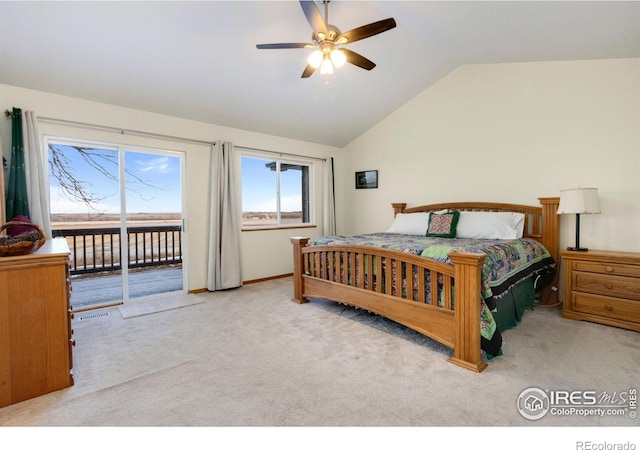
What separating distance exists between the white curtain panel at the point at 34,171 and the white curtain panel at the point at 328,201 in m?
3.75

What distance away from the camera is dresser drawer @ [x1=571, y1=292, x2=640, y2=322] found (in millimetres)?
2627

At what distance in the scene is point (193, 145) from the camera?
4.05 meters

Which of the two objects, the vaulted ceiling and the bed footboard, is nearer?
the bed footboard

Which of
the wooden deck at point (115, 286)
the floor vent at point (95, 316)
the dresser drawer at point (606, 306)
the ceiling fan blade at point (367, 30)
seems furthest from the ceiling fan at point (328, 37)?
the wooden deck at point (115, 286)

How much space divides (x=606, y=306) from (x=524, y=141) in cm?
199

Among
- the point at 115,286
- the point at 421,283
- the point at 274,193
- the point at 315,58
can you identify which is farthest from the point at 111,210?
the point at 421,283

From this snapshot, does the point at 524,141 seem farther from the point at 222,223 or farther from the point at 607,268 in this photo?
the point at 222,223

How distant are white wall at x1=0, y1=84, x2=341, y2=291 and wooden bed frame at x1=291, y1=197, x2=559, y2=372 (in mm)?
1340

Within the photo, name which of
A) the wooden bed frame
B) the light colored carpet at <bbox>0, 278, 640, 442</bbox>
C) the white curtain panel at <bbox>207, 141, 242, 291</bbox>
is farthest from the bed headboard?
the white curtain panel at <bbox>207, 141, 242, 291</bbox>

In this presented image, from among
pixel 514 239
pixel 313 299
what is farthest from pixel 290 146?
pixel 514 239

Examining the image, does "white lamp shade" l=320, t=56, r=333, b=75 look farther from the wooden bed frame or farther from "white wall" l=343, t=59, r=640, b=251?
"white wall" l=343, t=59, r=640, b=251

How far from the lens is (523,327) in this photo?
2.79 m

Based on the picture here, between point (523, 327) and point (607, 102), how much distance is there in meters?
2.48
